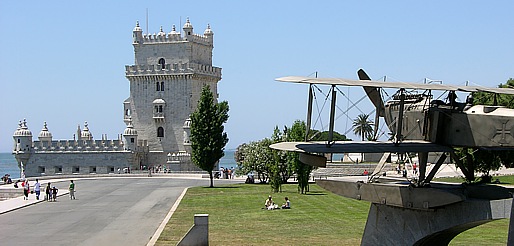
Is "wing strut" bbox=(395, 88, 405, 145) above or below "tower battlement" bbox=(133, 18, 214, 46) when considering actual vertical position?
below

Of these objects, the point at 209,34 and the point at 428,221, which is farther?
the point at 209,34

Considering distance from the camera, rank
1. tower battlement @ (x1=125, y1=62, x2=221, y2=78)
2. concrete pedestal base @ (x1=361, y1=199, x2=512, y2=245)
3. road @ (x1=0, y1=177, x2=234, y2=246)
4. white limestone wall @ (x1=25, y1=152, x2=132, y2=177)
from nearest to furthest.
→ concrete pedestal base @ (x1=361, y1=199, x2=512, y2=245) → road @ (x1=0, y1=177, x2=234, y2=246) → white limestone wall @ (x1=25, y1=152, x2=132, y2=177) → tower battlement @ (x1=125, y1=62, x2=221, y2=78)

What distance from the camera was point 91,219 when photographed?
41.2 m

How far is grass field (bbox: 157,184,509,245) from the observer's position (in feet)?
103

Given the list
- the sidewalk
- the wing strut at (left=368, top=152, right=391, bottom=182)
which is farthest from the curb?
the wing strut at (left=368, top=152, right=391, bottom=182)

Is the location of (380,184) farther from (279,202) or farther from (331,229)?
(279,202)

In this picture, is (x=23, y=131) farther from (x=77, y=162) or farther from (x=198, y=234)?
(x=198, y=234)

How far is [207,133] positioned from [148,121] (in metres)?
40.9

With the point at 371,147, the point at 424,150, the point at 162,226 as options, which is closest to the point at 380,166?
the point at 371,147

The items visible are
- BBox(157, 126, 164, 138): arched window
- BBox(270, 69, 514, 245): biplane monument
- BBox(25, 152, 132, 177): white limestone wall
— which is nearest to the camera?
BBox(270, 69, 514, 245): biplane monument

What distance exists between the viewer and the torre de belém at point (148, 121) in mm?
107875

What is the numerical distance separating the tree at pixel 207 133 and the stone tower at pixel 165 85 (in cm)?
3460

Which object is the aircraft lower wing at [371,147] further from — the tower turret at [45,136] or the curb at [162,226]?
the tower turret at [45,136]

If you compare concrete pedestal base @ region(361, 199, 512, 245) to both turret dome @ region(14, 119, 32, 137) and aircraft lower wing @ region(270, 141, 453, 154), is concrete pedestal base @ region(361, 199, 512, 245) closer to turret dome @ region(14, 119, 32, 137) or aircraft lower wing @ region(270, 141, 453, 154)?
aircraft lower wing @ region(270, 141, 453, 154)
